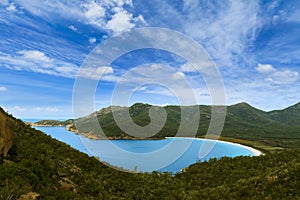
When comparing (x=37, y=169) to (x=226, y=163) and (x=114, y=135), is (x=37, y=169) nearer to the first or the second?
(x=226, y=163)

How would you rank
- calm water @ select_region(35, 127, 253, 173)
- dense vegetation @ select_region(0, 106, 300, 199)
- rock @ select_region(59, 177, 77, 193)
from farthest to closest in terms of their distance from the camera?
1. calm water @ select_region(35, 127, 253, 173)
2. rock @ select_region(59, 177, 77, 193)
3. dense vegetation @ select_region(0, 106, 300, 199)

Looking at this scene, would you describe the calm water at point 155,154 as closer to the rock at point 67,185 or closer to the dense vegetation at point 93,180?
the dense vegetation at point 93,180

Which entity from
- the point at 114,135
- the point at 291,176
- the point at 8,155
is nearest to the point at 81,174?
the point at 8,155

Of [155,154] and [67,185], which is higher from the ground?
[67,185]

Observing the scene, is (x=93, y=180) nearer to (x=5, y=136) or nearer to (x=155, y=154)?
(x=5, y=136)

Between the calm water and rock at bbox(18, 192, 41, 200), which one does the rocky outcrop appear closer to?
rock at bbox(18, 192, 41, 200)

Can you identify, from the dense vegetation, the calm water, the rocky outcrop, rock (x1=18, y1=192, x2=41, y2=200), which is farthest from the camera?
the calm water

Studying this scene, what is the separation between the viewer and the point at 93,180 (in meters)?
14.7

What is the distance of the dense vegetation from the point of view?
10.9 meters

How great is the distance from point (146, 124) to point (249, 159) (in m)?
175

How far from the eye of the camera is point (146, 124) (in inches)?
7820

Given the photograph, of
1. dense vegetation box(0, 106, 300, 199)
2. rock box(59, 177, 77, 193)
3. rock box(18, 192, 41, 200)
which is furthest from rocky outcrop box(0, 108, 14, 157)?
rock box(18, 192, 41, 200)

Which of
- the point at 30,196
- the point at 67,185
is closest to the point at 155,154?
the point at 67,185

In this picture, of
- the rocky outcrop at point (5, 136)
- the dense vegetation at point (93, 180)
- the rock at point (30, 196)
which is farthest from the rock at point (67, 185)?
the rocky outcrop at point (5, 136)
